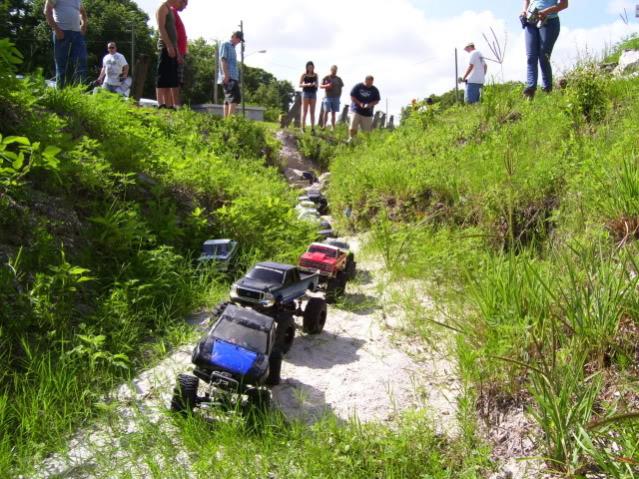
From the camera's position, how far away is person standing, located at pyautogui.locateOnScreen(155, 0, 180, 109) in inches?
327

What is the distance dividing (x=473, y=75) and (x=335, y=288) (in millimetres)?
8487

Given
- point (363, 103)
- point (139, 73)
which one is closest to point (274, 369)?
point (139, 73)

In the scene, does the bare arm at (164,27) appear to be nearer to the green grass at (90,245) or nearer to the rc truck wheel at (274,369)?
the green grass at (90,245)

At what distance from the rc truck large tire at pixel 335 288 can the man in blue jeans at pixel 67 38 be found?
15.2 ft

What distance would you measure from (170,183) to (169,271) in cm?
163

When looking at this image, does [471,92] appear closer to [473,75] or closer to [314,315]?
[473,75]

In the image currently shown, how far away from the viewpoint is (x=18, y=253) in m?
3.75

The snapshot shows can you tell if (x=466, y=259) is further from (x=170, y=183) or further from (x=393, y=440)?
(x=170, y=183)

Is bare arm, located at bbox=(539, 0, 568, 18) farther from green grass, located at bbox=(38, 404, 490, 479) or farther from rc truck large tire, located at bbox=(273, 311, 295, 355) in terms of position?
green grass, located at bbox=(38, 404, 490, 479)

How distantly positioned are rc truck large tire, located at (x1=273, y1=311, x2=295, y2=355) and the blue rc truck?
0.40 meters

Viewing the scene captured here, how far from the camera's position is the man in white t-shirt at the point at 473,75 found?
37.4 ft

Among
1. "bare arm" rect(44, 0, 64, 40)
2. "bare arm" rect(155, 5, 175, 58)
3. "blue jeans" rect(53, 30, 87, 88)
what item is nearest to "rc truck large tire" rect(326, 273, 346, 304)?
"blue jeans" rect(53, 30, 87, 88)

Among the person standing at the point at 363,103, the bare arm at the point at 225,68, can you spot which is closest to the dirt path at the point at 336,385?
the bare arm at the point at 225,68

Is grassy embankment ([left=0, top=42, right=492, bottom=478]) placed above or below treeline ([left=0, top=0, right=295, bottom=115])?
below
